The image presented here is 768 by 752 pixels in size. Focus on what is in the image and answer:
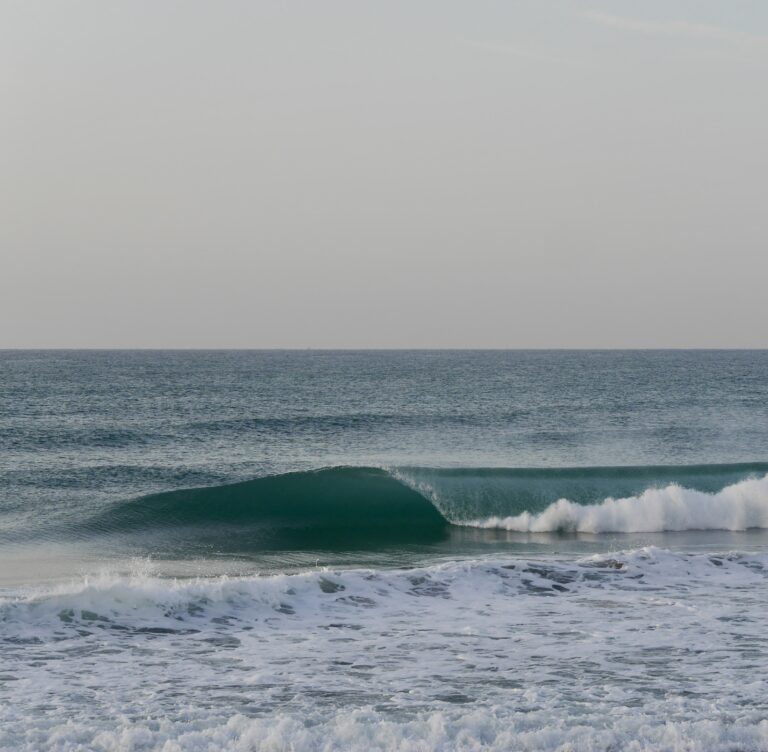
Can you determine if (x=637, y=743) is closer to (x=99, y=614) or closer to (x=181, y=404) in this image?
(x=99, y=614)

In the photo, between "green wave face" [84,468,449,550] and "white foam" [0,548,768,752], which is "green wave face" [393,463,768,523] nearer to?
"green wave face" [84,468,449,550]

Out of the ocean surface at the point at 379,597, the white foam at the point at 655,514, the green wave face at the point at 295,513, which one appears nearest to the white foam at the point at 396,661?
the ocean surface at the point at 379,597

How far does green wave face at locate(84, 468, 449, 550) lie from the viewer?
21.2 m

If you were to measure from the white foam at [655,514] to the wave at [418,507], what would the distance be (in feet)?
0.08

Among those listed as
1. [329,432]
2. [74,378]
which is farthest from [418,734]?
[74,378]

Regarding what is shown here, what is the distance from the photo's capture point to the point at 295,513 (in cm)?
2356

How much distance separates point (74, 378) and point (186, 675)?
76862 mm

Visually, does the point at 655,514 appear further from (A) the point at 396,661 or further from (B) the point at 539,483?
(A) the point at 396,661

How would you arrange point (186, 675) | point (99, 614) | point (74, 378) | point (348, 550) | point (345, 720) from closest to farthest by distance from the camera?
1. point (345, 720)
2. point (186, 675)
3. point (99, 614)
4. point (348, 550)
5. point (74, 378)

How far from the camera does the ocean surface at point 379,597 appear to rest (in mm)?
8992

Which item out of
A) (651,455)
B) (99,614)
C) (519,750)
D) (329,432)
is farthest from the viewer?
(329,432)

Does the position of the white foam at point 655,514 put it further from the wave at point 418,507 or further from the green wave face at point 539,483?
the green wave face at point 539,483

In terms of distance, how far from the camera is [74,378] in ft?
273

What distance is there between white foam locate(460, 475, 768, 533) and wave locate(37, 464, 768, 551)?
0.02m
